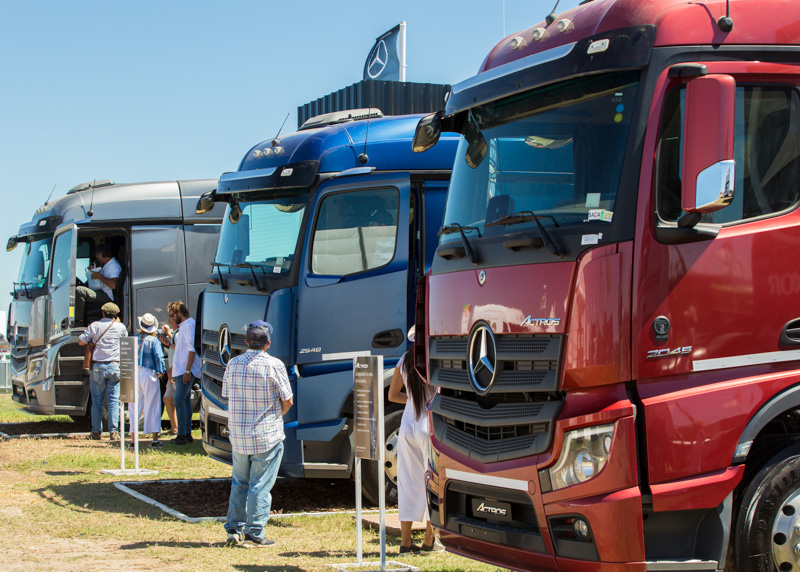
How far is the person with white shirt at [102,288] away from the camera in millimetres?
15797

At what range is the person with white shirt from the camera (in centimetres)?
1580

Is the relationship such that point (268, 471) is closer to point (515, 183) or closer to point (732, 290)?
point (515, 183)

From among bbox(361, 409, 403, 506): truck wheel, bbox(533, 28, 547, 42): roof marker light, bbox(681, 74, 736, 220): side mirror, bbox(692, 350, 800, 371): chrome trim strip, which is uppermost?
bbox(533, 28, 547, 42): roof marker light

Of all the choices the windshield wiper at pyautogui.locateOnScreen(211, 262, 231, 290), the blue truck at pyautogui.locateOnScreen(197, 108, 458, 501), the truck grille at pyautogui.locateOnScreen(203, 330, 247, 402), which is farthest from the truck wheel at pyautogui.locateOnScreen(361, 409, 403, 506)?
the windshield wiper at pyautogui.locateOnScreen(211, 262, 231, 290)

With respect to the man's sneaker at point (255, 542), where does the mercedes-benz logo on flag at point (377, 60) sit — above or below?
above

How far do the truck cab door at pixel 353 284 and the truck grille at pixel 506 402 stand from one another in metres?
3.28

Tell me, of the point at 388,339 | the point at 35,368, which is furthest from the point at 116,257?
the point at 388,339

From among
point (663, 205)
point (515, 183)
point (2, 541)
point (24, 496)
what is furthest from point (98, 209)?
point (663, 205)

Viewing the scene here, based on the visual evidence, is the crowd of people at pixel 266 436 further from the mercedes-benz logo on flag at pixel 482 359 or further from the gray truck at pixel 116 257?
the gray truck at pixel 116 257

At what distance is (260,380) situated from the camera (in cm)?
830

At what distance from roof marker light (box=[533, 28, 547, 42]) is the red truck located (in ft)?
0.77

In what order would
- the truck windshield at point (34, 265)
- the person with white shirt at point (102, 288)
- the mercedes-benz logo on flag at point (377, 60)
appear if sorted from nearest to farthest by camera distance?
the person with white shirt at point (102, 288)
the truck windshield at point (34, 265)
the mercedes-benz logo on flag at point (377, 60)

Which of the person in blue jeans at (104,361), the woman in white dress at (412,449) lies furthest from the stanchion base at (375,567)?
the person in blue jeans at (104,361)

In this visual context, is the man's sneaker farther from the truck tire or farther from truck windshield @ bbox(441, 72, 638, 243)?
the truck tire
